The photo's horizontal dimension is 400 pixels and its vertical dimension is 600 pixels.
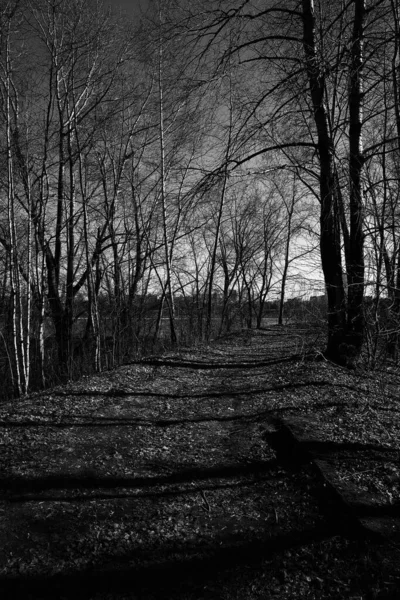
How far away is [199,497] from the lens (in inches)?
123

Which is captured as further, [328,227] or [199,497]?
[328,227]

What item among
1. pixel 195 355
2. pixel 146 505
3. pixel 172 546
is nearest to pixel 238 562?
pixel 172 546

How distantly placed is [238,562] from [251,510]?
618 mm

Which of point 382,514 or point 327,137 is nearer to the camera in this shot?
point 382,514

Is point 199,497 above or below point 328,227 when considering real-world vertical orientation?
below

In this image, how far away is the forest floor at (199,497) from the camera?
221 cm

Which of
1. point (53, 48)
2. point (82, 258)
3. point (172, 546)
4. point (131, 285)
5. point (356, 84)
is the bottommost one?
point (172, 546)

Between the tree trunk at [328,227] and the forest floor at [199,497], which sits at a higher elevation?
the tree trunk at [328,227]

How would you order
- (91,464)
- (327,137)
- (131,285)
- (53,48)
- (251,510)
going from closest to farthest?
(251,510), (91,464), (327,137), (53,48), (131,285)

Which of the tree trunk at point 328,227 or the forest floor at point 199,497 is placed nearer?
the forest floor at point 199,497

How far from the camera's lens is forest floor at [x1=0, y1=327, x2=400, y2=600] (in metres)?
2.21

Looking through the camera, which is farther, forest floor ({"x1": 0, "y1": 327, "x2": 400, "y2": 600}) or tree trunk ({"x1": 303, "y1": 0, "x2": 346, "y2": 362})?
tree trunk ({"x1": 303, "y1": 0, "x2": 346, "y2": 362})

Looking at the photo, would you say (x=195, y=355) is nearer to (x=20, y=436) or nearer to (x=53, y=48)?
(x=20, y=436)

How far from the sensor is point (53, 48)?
31.9 ft
